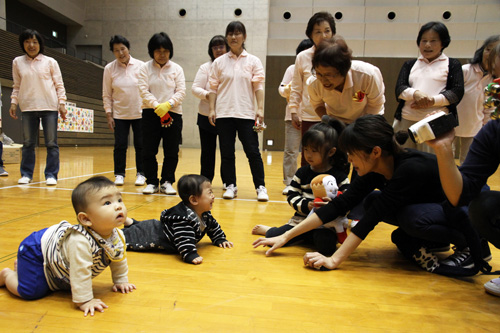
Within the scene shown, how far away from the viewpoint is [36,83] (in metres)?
3.40

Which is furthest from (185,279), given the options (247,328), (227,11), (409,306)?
(227,11)

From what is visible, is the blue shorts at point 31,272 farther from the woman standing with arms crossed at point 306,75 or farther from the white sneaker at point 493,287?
the woman standing with arms crossed at point 306,75

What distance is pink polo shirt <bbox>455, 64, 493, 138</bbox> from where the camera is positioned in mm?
2861

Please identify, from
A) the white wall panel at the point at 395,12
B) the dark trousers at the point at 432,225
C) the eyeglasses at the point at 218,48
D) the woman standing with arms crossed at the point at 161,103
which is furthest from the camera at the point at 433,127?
the white wall panel at the point at 395,12

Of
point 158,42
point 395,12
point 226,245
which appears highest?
point 395,12

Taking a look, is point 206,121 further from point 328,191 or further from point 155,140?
point 328,191

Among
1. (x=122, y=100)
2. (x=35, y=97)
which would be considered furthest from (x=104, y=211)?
(x=35, y=97)

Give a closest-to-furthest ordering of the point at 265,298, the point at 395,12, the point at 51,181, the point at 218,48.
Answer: the point at 265,298, the point at 51,181, the point at 218,48, the point at 395,12

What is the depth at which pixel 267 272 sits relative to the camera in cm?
145

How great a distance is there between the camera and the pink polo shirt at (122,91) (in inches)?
143

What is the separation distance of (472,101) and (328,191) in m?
1.91

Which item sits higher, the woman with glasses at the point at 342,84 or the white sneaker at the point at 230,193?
the woman with glasses at the point at 342,84

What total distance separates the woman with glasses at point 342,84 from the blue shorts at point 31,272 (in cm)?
148

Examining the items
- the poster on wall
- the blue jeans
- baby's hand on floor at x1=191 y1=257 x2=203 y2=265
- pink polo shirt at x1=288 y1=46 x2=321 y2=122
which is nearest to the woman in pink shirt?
the blue jeans
